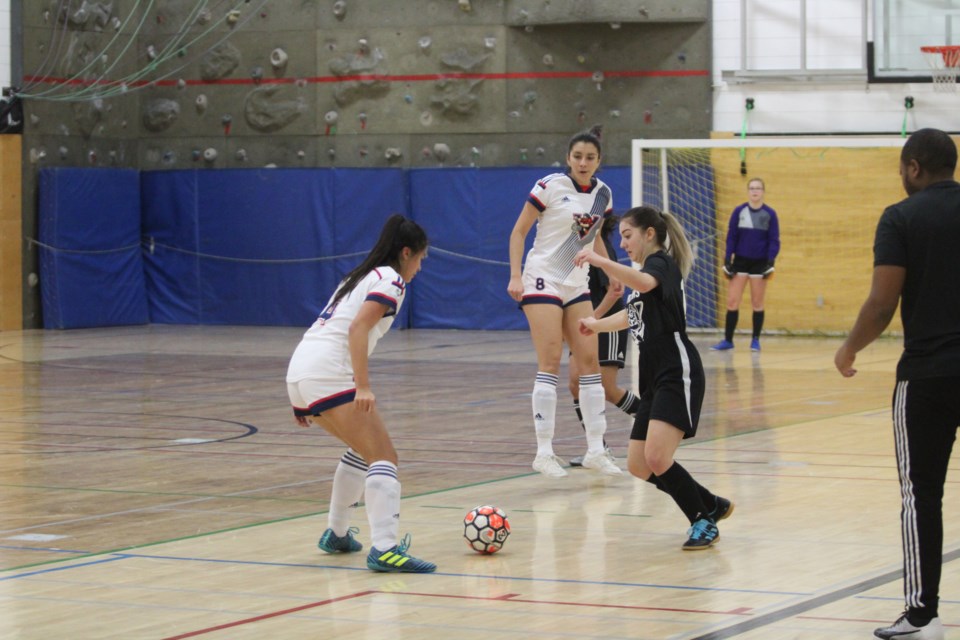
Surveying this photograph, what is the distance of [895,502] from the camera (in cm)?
792

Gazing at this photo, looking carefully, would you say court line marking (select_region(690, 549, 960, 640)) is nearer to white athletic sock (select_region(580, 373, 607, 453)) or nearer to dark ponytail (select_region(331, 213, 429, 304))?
dark ponytail (select_region(331, 213, 429, 304))

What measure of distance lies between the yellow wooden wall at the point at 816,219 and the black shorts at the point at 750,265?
2.24 m

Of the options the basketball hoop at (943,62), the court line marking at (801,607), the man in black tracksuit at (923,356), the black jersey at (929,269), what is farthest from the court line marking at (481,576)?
the basketball hoop at (943,62)

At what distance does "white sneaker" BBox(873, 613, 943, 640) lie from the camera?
16.5ft

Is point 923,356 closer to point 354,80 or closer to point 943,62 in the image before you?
point 943,62

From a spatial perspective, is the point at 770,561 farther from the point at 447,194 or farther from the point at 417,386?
the point at 447,194

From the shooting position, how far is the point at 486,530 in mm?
6629

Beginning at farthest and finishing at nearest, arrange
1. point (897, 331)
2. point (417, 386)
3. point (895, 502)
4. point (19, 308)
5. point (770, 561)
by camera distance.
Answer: point (19, 308) → point (897, 331) → point (417, 386) → point (895, 502) → point (770, 561)

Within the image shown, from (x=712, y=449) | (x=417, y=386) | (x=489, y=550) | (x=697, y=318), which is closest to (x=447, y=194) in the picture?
(x=697, y=318)

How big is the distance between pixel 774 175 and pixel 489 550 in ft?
48.9

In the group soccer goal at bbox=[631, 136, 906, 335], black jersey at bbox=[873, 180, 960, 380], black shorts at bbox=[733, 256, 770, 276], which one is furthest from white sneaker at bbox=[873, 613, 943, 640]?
soccer goal at bbox=[631, 136, 906, 335]

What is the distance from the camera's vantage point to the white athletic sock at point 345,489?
668 centimetres

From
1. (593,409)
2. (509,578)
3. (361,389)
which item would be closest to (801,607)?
(509,578)

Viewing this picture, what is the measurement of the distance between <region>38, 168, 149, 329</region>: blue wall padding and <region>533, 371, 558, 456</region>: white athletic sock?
14921 millimetres
